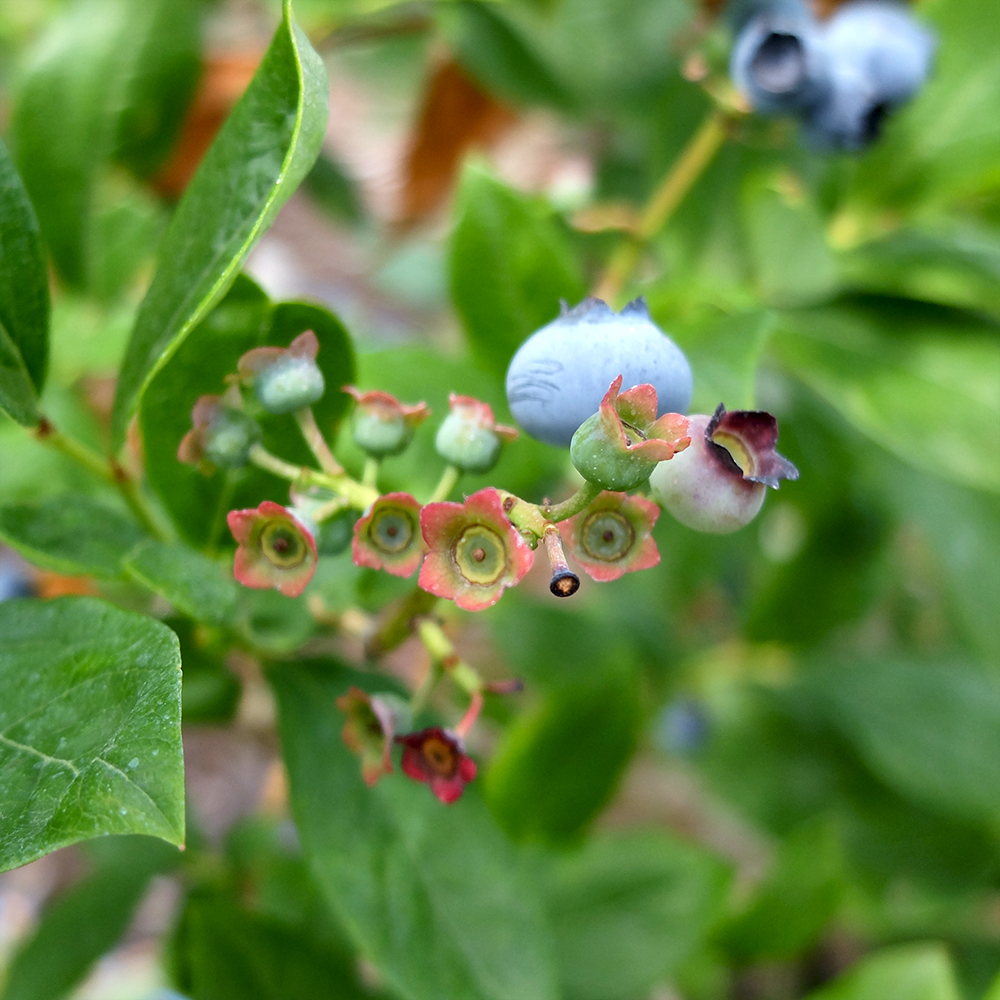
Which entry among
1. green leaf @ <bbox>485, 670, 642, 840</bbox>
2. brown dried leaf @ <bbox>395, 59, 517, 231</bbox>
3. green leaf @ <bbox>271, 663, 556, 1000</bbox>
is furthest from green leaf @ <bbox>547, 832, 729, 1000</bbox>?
brown dried leaf @ <bbox>395, 59, 517, 231</bbox>

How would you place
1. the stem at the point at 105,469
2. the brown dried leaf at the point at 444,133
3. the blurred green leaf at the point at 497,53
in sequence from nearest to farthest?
the stem at the point at 105,469
the blurred green leaf at the point at 497,53
the brown dried leaf at the point at 444,133

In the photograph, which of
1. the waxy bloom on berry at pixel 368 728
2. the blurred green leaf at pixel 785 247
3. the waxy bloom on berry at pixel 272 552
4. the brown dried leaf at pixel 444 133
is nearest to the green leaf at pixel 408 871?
the waxy bloom on berry at pixel 368 728

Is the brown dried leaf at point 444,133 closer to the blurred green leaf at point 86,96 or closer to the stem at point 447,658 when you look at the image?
the blurred green leaf at point 86,96

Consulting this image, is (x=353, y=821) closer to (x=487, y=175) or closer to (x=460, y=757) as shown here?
(x=460, y=757)

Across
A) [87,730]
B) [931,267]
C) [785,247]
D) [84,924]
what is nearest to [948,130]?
[931,267]

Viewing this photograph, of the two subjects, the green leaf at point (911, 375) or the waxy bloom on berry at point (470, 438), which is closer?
the waxy bloom on berry at point (470, 438)

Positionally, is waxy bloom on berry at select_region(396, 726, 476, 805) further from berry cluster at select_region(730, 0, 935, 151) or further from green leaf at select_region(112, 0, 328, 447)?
berry cluster at select_region(730, 0, 935, 151)

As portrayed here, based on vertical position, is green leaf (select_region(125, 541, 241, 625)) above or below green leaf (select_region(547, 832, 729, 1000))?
above

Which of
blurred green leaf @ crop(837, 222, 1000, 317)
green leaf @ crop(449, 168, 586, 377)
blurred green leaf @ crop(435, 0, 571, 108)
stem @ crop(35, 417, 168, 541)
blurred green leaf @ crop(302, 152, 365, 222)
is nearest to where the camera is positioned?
stem @ crop(35, 417, 168, 541)
